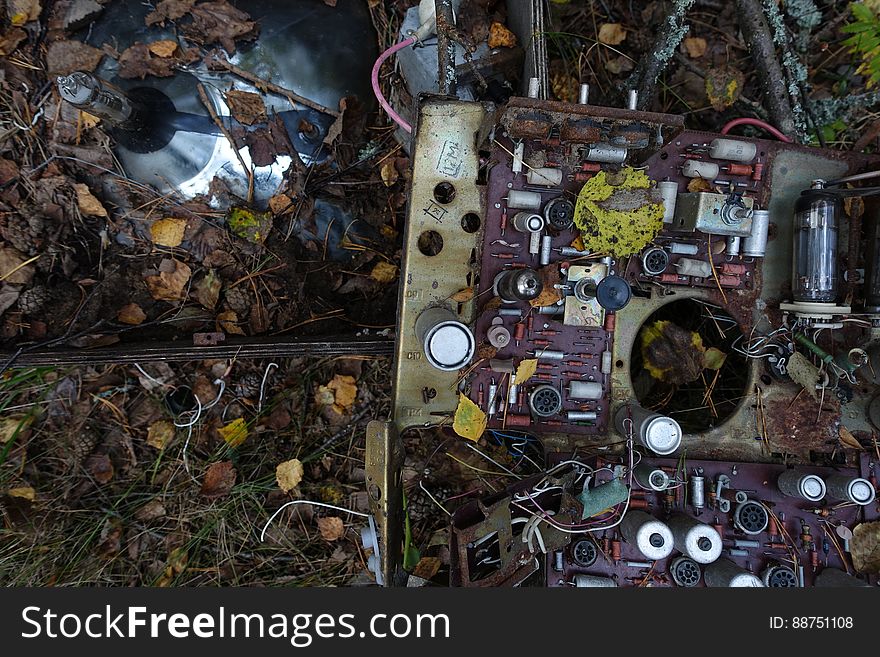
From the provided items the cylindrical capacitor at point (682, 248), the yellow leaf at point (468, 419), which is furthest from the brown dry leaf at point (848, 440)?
the yellow leaf at point (468, 419)

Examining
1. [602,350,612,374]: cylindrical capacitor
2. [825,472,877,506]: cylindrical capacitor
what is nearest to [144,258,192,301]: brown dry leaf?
[602,350,612,374]: cylindrical capacitor

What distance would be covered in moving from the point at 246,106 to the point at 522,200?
6.16 feet

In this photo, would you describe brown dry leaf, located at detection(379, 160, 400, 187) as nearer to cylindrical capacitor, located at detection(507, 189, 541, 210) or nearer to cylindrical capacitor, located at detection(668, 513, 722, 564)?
cylindrical capacitor, located at detection(507, 189, 541, 210)

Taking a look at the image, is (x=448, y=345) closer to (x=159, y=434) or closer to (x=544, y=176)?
(x=544, y=176)

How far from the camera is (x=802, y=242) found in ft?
9.00

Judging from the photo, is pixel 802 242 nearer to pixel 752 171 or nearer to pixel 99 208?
pixel 752 171

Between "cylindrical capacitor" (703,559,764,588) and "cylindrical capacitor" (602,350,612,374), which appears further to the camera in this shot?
"cylindrical capacitor" (602,350,612,374)

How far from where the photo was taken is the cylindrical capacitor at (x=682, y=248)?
2.77 meters

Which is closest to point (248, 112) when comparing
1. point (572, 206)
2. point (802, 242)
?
point (572, 206)

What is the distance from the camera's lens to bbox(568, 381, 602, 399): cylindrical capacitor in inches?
108

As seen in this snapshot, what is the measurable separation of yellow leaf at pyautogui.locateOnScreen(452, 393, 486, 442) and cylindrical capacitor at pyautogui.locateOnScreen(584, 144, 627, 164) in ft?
4.22

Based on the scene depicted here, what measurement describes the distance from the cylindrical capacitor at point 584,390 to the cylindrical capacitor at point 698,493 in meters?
0.64

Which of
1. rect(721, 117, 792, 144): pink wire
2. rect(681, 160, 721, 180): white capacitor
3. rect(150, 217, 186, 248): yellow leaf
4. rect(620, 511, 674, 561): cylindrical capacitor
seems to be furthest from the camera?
rect(150, 217, 186, 248): yellow leaf

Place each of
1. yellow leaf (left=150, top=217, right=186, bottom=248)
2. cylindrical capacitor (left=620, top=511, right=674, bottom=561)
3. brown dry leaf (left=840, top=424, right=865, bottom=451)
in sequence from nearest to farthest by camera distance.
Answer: cylindrical capacitor (left=620, top=511, right=674, bottom=561) < brown dry leaf (left=840, top=424, right=865, bottom=451) < yellow leaf (left=150, top=217, right=186, bottom=248)
